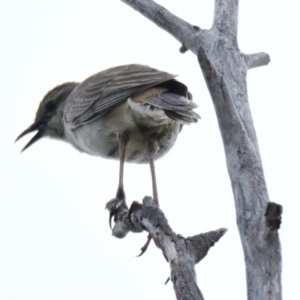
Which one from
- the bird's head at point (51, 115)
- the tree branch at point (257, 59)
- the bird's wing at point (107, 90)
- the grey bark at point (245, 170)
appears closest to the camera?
the grey bark at point (245, 170)

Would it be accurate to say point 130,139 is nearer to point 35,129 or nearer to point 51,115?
point 51,115

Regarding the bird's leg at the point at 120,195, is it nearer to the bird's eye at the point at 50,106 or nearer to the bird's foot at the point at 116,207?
the bird's foot at the point at 116,207

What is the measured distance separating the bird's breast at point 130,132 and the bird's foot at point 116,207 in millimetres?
837

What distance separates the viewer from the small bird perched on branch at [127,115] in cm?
745

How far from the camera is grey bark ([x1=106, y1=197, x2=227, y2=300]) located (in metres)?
4.76

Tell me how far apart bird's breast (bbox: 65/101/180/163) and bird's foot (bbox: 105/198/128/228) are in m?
0.84

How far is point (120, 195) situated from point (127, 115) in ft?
2.75

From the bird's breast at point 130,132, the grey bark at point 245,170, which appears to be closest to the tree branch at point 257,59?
the grey bark at point 245,170

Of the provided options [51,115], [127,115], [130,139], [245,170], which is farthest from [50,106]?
[245,170]

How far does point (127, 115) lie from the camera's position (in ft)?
26.3

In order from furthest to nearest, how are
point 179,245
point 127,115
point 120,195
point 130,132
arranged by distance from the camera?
point 130,132 < point 127,115 < point 120,195 < point 179,245

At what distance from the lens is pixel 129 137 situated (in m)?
8.20

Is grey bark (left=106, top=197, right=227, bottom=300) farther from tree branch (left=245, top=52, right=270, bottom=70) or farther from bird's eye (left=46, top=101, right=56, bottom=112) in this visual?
bird's eye (left=46, top=101, right=56, bottom=112)

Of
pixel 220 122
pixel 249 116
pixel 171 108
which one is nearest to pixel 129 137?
pixel 171 108
